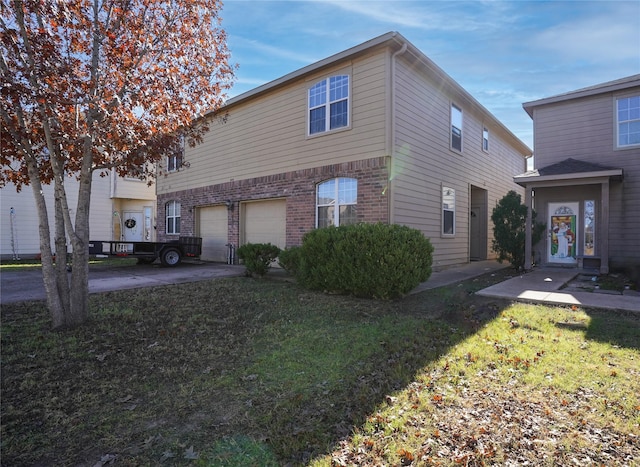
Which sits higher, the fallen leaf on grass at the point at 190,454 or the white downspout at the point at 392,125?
Answer: the white downspout at the point at 392,125

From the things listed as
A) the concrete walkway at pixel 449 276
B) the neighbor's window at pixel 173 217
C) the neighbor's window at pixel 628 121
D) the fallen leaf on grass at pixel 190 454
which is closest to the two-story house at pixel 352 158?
the concrete walkway at pixel 449 276

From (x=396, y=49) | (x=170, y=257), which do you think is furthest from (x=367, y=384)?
(x=170, y=257)

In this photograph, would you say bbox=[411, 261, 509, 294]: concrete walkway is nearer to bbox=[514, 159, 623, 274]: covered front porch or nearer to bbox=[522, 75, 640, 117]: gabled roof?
bbox=[514, 159, 623, 274]: covered front porch

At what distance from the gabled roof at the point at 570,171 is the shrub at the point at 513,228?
2.58 feet

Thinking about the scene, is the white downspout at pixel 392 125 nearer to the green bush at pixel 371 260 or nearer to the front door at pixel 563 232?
the green bush at pixel 371 260

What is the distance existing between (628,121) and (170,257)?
15285 mm

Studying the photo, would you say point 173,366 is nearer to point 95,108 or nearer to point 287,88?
point 95,108

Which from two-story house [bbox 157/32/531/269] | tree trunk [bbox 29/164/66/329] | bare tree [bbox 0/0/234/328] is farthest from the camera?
two-story house [bbox 157/32/531/269]

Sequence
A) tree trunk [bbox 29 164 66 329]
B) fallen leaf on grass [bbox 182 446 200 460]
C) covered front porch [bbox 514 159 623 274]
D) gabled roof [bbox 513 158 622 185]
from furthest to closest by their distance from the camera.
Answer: covered front porch [bbox 514 159 623 274], gabled roof [bbox 513 158 622 185], tree trunk [bbox 29 164 66 329], fallen leaf on grass [bbox 182 446 200 460]

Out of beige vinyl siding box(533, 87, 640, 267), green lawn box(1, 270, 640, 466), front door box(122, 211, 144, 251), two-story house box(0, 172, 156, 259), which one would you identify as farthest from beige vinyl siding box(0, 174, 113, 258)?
beige vinyl siding box(533, 87, 640, 267)

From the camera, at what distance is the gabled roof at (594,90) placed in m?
10.7

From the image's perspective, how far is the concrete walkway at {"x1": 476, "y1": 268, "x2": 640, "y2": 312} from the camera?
6120 mm

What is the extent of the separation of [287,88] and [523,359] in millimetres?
10162

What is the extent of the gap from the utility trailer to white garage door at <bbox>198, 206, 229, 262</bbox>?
964 millimetres
